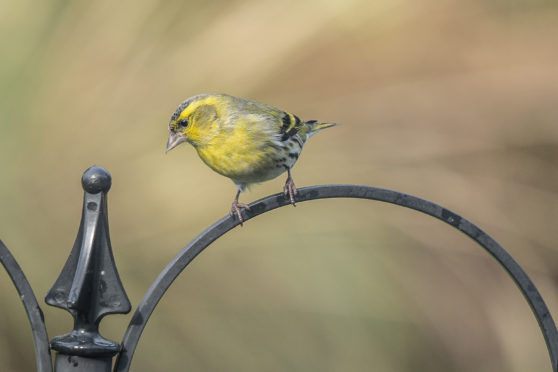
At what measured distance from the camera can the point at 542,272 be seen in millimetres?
3539

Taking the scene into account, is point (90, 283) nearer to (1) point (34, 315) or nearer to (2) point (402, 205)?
(1) point (34, 315)

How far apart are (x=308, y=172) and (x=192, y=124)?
3.98 feet

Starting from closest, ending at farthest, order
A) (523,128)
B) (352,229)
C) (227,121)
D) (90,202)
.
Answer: (90,202) < (227,121) < (352,229) < (523,128)

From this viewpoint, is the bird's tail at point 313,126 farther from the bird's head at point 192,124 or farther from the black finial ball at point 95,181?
the black finial ball at point 95,181

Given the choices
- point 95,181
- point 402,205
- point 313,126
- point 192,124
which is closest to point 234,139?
point 192,124

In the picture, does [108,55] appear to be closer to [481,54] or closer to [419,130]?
[419,130]

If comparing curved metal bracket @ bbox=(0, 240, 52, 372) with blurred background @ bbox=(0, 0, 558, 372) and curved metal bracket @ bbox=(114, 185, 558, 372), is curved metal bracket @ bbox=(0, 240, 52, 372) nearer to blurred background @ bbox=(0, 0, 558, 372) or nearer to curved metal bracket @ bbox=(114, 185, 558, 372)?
curved metal bracket @ bbox=(114, 185, 558, 372)

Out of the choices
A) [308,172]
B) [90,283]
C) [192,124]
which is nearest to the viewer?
[90,283]

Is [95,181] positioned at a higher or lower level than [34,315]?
higher

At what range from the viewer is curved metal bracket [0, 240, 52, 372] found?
133 cm

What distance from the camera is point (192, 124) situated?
2.22 meters

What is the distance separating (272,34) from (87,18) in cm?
83

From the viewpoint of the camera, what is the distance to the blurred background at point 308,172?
327cm

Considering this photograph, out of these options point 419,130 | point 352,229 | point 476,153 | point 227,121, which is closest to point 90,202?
point 227,121
